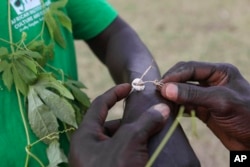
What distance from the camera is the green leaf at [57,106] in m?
1.53

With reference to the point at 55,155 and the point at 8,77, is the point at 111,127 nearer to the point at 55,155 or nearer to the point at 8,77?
the point at 55,155

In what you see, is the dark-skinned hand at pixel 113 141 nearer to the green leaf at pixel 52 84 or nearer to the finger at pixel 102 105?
the finger at pixel 102 105

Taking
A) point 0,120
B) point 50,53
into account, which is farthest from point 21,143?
point 50,53

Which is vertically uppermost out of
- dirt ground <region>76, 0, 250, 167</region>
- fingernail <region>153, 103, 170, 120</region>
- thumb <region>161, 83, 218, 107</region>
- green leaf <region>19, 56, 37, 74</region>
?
green leaf <region>19, 56, 37, 74</region>

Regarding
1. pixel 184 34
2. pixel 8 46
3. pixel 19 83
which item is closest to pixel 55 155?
pixel 19 83

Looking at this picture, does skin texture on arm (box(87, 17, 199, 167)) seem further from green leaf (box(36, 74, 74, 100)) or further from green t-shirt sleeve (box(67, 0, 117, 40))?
green leaf (box(36, 74, 74, 100))

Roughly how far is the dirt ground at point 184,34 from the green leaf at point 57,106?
2728mm

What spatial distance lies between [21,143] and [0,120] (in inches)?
3.3

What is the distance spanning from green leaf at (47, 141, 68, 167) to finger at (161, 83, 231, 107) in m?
0.34

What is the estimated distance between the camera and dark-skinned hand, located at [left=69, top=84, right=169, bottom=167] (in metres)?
1.18

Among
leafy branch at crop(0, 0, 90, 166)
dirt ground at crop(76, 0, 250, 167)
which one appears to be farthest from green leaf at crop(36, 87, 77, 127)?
dirt ground at crop(76, 0, 250, 167)

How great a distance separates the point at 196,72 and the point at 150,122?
0.34 meters

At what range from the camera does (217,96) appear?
1386 millimetres

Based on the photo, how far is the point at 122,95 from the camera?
1.45 m
